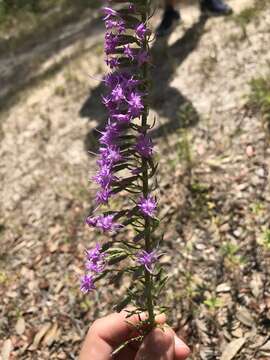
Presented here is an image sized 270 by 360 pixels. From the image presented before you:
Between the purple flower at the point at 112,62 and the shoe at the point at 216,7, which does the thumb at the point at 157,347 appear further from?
the shoe at the point at 216,7

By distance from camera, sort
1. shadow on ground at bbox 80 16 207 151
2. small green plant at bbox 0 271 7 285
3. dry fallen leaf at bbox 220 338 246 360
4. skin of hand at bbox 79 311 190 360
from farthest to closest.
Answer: shadow on ground at bbox 80 16 207 151
small green plant at bbox 0 271 7 285
dry fallen leaf at bbox 220 338 246 360
skin of hand at bbox 79 311 190 360

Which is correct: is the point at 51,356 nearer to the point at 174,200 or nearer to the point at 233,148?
the point at 174,200

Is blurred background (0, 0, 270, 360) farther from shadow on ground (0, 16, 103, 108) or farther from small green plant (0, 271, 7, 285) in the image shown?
shadow on ground (0, 16, 103, 108)

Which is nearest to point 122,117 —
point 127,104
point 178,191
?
point 127,104

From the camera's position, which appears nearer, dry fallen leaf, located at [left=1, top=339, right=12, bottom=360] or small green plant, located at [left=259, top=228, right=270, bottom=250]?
small green plant, located at [left=259, top=228, right=270, bottom=250]

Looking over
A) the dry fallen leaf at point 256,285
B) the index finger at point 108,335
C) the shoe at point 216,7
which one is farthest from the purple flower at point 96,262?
the shoe at point 216,7

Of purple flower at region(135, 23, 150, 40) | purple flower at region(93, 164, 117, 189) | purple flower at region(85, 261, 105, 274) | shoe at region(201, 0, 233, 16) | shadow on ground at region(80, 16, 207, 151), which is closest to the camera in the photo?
purple flower at region(135, 23, 150, 40)

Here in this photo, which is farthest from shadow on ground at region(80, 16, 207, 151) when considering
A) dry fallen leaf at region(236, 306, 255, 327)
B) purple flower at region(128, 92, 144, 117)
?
purple flower at region(128, 92, 144, 117)
